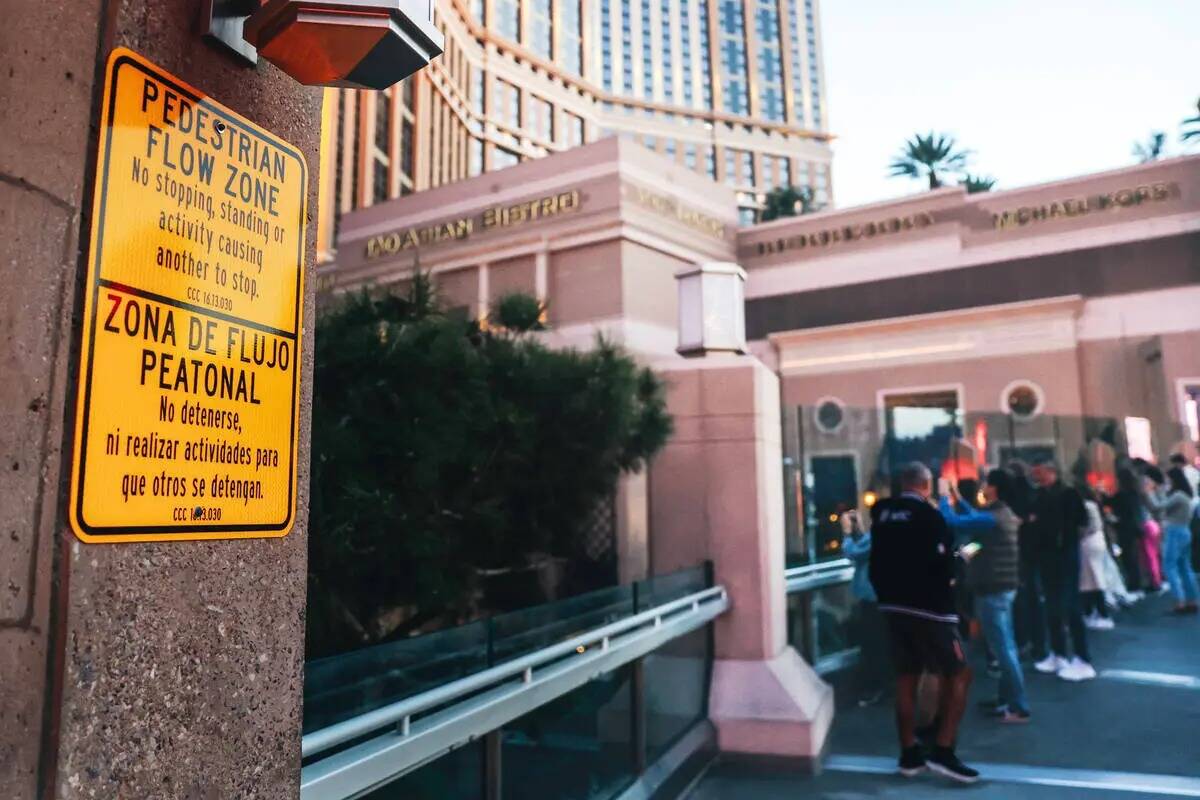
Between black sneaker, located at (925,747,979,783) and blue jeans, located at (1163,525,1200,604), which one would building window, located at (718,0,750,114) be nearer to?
blue jeans, located at (1163,525,1200,604)

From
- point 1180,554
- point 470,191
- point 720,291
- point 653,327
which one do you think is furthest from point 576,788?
point 470,191

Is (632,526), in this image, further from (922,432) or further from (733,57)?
(733,57)

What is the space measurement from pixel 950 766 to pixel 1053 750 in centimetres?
106

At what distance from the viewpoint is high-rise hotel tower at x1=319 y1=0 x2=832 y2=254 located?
47656 millimetres

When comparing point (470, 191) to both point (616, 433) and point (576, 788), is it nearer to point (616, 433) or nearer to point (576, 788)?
point (616, 433)

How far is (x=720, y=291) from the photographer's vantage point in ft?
21.2

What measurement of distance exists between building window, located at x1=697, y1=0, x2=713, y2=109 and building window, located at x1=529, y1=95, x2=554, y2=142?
21121mm

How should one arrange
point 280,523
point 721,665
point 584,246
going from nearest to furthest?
1. point 280,523
2. point 721,665
3. point 584,246

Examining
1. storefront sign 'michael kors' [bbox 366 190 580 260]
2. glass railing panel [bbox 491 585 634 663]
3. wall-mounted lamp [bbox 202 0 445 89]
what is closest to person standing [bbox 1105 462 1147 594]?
glass railing panel [bbox 491 585 634 663]

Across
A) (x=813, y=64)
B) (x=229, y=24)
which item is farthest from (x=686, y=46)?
(x=229, y=24)

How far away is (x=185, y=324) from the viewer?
1.48 metres

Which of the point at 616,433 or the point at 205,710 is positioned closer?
the point at 205,710

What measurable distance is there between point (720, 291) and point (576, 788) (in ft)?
13.0

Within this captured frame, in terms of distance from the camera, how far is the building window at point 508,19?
5866 cm
